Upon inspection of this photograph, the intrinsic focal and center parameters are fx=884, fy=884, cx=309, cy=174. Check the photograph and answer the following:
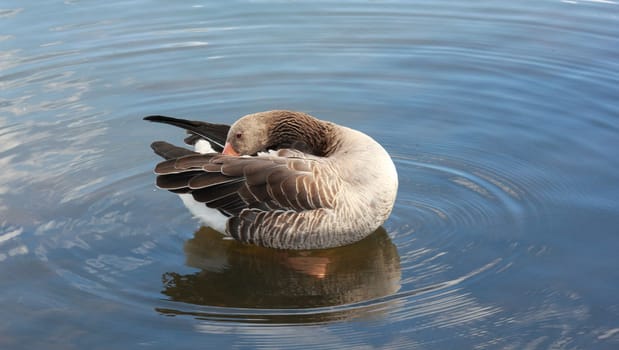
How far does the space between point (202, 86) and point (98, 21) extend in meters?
2.66

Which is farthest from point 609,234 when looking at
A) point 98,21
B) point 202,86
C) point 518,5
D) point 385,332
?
point 98,21

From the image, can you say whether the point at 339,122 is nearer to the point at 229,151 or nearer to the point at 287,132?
the point at 287,132

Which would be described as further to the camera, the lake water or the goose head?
the goose head

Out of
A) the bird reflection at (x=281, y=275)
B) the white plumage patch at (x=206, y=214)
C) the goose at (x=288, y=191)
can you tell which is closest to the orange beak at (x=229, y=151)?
the goose at (x=288, y=191)

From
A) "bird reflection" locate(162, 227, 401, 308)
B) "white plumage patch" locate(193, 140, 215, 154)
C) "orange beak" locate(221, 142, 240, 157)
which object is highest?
"orange beak" locate(221, 142, 240, 157)

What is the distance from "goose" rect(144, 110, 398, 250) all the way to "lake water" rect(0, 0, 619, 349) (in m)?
0.24

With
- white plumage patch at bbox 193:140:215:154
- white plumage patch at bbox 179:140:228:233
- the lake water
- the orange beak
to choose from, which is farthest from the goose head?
the lake water

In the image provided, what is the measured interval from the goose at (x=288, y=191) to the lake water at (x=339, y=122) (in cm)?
24

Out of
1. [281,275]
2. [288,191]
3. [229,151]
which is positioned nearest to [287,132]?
[229,151]

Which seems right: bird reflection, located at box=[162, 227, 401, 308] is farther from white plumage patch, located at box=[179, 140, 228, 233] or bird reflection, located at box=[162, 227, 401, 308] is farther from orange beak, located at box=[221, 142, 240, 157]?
orange beak, located at box=[221, 142, 240, 157]

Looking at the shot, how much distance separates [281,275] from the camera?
22.3 feet

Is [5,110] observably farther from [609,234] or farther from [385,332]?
[609,234]

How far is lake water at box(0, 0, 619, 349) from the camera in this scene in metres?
5.96

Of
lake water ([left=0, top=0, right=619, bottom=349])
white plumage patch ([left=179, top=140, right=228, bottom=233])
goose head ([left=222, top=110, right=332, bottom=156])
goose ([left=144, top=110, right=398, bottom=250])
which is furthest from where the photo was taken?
goose head ([left=222, top=110, right=332, bottom=156])
